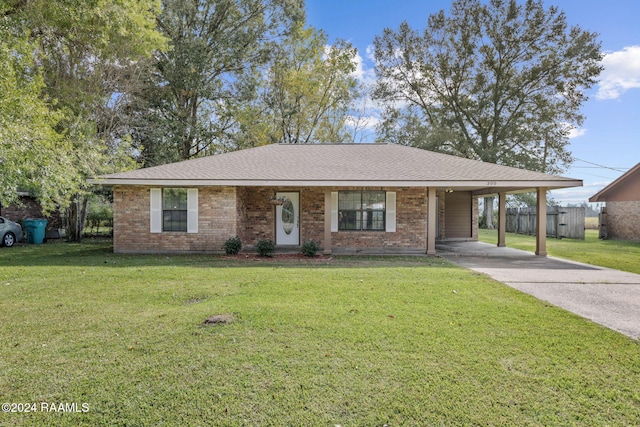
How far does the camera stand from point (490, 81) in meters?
26.5

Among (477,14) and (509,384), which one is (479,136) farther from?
(509,384)

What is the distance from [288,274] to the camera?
7.49 m

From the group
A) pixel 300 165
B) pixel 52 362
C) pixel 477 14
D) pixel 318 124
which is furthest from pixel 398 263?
pixel 477 14

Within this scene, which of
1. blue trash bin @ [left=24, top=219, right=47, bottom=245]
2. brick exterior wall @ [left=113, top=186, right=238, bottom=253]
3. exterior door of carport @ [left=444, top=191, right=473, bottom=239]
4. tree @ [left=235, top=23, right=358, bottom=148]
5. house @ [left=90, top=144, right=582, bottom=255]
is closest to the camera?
house @ [left=90, top=144, right=582, bottom=255]

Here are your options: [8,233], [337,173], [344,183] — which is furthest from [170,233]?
[8,233]

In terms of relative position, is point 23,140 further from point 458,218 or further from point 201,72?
point 458,218

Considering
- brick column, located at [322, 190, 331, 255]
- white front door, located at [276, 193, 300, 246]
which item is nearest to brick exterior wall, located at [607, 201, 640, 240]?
brick column, located at [322, 190, 331, 255]

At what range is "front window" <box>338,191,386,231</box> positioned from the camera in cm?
1162

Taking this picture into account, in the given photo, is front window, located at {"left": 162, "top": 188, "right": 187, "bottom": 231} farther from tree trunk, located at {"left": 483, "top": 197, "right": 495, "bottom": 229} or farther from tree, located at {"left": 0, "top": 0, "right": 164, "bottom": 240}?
tree trunk, located at {"left": 483, "top": 197, "right": 495, "bottom": 229}

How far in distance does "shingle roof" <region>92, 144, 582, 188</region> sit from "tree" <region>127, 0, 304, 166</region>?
7145mm

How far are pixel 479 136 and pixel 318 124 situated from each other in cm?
1274

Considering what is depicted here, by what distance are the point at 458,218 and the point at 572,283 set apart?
8.88 m

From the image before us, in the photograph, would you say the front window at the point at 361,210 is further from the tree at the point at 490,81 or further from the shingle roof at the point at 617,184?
the tree at the point at 490,81

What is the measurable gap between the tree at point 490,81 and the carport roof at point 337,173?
46.3ft
